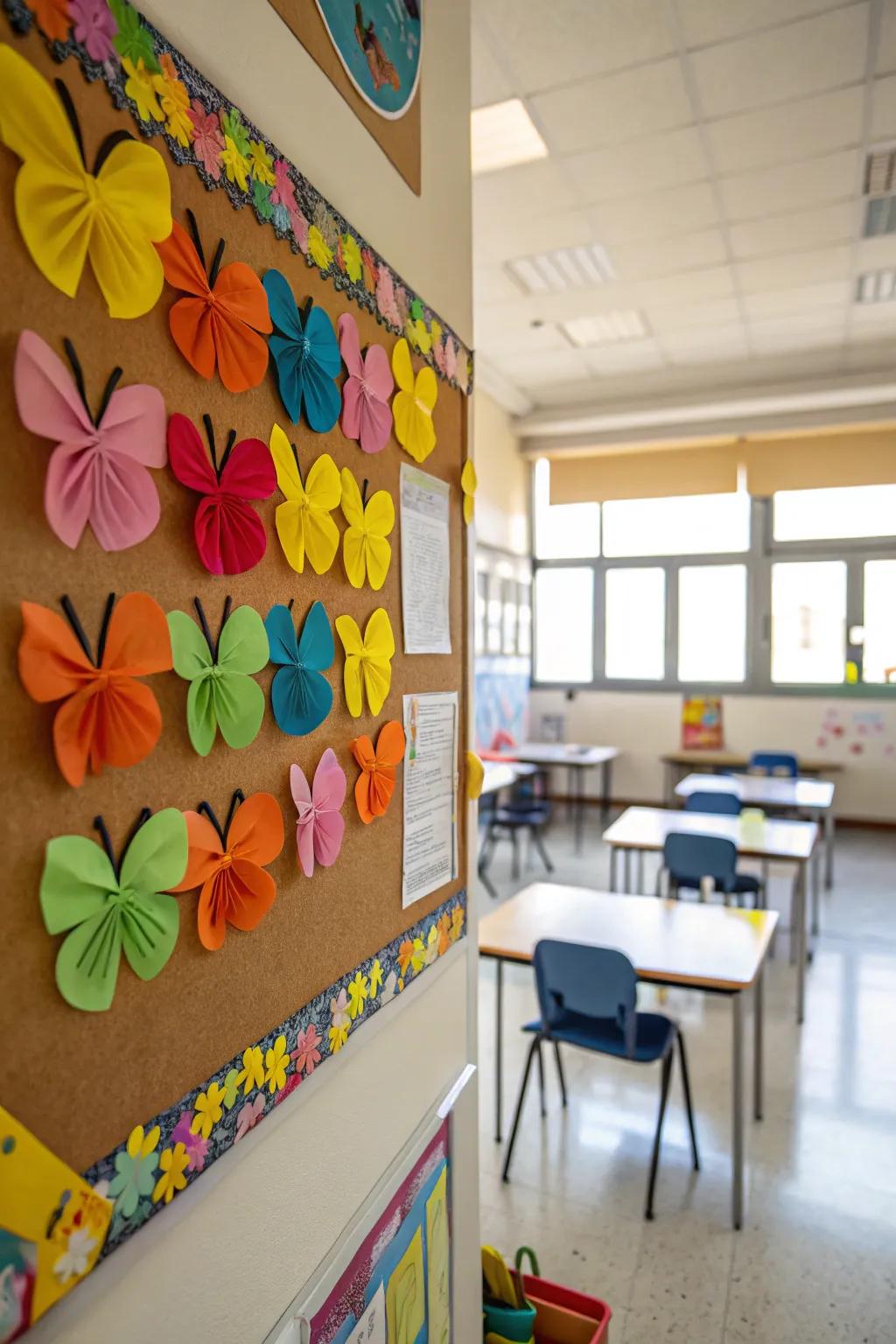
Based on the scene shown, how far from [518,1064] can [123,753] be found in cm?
284

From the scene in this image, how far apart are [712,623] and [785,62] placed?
485 centimetres

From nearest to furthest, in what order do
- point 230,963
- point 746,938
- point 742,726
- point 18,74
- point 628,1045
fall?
1. point 18,74
2. point 230,963
3. point 628,1045
4. point 746,938
5. point 742,726

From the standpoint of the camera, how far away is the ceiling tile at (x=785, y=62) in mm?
2967

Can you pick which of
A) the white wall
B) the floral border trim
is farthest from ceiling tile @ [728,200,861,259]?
the floral border trim

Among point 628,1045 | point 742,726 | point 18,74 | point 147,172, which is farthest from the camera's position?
point 742,726

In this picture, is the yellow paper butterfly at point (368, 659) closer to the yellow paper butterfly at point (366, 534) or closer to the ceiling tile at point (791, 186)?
the yellow paper butterfly at point (366, 534)

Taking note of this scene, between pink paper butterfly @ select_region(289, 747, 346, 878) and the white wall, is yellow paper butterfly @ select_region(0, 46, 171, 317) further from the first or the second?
pink paper butterfly @ select_region(289, 747, 346, 878)

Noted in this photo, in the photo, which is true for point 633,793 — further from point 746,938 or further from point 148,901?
point 148,901

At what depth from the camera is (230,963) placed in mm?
791

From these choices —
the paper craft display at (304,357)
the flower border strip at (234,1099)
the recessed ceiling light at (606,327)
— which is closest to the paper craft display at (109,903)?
the flower border strip at (234,1099)

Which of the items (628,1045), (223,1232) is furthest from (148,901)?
(628,1045)

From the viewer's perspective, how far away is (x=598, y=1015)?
234 cm

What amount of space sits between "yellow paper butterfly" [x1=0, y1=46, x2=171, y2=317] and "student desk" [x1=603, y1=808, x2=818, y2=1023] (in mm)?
3444

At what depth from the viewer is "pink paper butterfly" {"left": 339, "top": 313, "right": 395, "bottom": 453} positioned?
0.99 m
